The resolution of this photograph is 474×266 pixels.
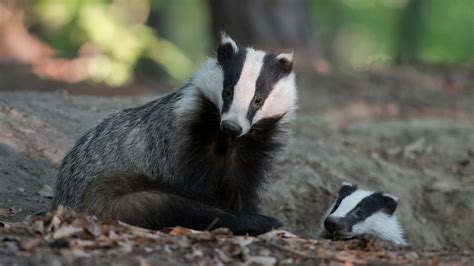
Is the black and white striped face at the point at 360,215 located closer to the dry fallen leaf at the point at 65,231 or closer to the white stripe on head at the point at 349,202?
the white stripe on head at the point at 349,202

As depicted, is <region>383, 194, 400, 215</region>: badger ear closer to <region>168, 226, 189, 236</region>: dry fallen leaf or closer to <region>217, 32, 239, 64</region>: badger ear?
<region>217, 32, 239, 64</region>: badger ear

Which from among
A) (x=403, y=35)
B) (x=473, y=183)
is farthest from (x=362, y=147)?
(x=403, y=35)

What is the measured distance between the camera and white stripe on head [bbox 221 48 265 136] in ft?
18.4

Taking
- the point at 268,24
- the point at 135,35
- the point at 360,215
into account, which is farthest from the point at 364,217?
the point at 135,35

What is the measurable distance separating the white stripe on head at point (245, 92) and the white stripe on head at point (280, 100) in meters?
0.17

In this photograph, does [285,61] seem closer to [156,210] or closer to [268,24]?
[156,210]

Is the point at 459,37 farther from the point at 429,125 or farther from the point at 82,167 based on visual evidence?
the point at 82,167

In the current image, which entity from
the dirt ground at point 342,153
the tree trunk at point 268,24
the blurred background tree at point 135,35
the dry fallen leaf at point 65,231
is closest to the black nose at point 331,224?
the dirt ground at point 342,153

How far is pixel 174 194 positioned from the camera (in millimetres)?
5867

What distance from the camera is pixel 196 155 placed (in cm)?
594

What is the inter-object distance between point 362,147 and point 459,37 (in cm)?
1886

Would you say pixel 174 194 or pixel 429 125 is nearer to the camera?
pixel 174 194

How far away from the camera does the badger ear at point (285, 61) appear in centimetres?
616

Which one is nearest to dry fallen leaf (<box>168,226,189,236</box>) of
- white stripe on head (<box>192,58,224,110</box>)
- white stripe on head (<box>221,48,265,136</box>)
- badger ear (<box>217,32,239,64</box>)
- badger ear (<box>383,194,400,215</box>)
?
white stripe on head (<box>221,48,265,136</box>)
